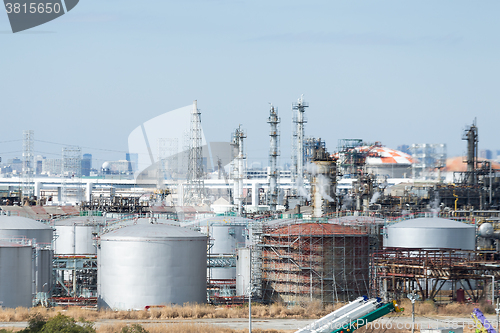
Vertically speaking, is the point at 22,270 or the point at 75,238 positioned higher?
the point at 75,238

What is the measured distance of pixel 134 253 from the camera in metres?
46.5

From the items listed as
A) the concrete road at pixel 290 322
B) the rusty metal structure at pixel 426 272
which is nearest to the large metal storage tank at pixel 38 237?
the concrete road at pixel 290 322

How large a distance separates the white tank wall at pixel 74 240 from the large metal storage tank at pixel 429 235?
86.4ft

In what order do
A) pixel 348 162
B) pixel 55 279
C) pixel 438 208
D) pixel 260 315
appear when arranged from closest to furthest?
pixel 260 315 → pixel 55 279 → pixel 438 208 → pixel 348 162

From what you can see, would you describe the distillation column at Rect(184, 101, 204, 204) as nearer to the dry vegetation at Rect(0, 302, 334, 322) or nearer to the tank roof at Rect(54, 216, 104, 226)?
the tank roof at Rect(54, 216, 104, 226)

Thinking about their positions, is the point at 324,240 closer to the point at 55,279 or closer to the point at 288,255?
the point at 288,255

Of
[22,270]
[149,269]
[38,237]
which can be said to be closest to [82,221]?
[38,237]

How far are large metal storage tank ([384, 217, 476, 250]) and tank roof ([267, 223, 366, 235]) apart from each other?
945 cm

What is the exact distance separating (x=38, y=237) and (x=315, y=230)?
23159 millimetres

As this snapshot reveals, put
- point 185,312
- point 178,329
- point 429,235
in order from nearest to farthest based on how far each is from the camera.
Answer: point 178,329
point 185,312
point 429,235

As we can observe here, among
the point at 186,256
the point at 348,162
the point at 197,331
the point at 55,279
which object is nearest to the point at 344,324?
the point at 197,331

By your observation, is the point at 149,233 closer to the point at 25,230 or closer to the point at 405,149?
the point at 25,230

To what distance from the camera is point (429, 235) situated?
57094 mm

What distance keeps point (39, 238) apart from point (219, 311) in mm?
18606
